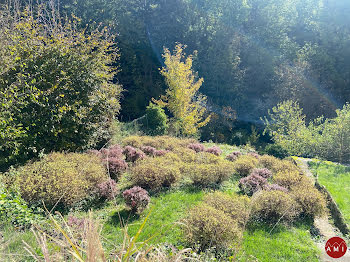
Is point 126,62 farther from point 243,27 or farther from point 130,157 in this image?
point 130,157

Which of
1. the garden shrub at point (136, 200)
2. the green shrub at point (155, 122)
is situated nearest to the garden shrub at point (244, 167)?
the garden shrub at point (136, 200)

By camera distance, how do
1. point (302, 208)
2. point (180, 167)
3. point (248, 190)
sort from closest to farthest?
point (302, 208) → point (248, 190) → point (180, 167)

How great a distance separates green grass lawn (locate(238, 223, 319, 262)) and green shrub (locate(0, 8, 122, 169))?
18.4 feet

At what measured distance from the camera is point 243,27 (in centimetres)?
2909

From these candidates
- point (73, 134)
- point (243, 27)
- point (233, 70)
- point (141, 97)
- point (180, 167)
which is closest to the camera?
point (180, 167)

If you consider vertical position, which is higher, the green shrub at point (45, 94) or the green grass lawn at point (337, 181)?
the green shrub at point (45, 94)

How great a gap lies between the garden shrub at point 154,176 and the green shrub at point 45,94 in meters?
2.79

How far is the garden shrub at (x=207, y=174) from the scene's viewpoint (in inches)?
263

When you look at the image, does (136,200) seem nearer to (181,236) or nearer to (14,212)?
(181,236)

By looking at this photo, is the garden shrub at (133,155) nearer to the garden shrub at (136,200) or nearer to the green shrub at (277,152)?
the garden shrub at (136,200)

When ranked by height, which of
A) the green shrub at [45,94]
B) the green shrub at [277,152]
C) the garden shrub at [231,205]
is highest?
the green shrub at [45,94]

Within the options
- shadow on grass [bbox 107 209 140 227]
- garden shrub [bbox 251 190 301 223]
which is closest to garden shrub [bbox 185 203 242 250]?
garden shrub [bbox 251 190 301 223]

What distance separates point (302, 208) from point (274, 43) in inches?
1029

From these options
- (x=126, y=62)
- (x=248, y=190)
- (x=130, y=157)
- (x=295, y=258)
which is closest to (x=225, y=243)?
(x=295, y=258)
